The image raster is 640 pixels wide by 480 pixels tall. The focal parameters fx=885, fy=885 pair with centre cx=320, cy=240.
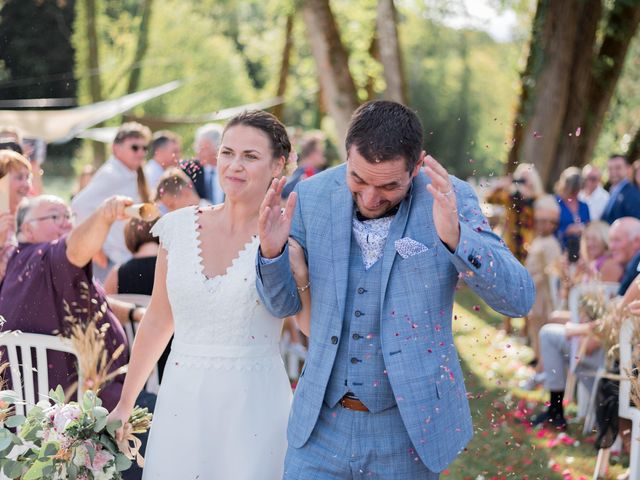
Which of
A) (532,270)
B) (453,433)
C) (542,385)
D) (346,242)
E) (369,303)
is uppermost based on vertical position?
(346,242)

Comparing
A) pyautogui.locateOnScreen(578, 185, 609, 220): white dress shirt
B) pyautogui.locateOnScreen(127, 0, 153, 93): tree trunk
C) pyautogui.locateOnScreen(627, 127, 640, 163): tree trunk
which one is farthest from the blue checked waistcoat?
pyautogui.locateOnScreen(127, 0, 153, 93): tree trunk

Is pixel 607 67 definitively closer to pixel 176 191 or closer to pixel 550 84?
pixel 550 84

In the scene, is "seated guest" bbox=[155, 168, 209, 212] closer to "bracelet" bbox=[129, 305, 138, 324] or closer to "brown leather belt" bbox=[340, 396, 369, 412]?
"bracelet" bbox=[129, 305, 138, 324]

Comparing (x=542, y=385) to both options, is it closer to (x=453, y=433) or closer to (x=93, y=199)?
(x=93, y=199)

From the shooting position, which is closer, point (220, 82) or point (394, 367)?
point (394, 367)

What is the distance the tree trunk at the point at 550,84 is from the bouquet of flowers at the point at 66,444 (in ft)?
34.0

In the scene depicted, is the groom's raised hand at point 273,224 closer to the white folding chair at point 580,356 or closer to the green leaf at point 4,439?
the green leaf at point 4,439

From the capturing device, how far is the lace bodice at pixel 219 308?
3.14 meters

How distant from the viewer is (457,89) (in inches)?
2021

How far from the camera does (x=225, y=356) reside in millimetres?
3166

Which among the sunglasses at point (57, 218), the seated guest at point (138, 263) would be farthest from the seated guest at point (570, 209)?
the sunglasses at point (57, 218)

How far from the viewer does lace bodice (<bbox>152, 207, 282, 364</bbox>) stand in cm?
314

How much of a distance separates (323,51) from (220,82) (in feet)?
112

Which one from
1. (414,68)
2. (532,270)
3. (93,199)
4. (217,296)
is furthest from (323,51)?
(414,68)
